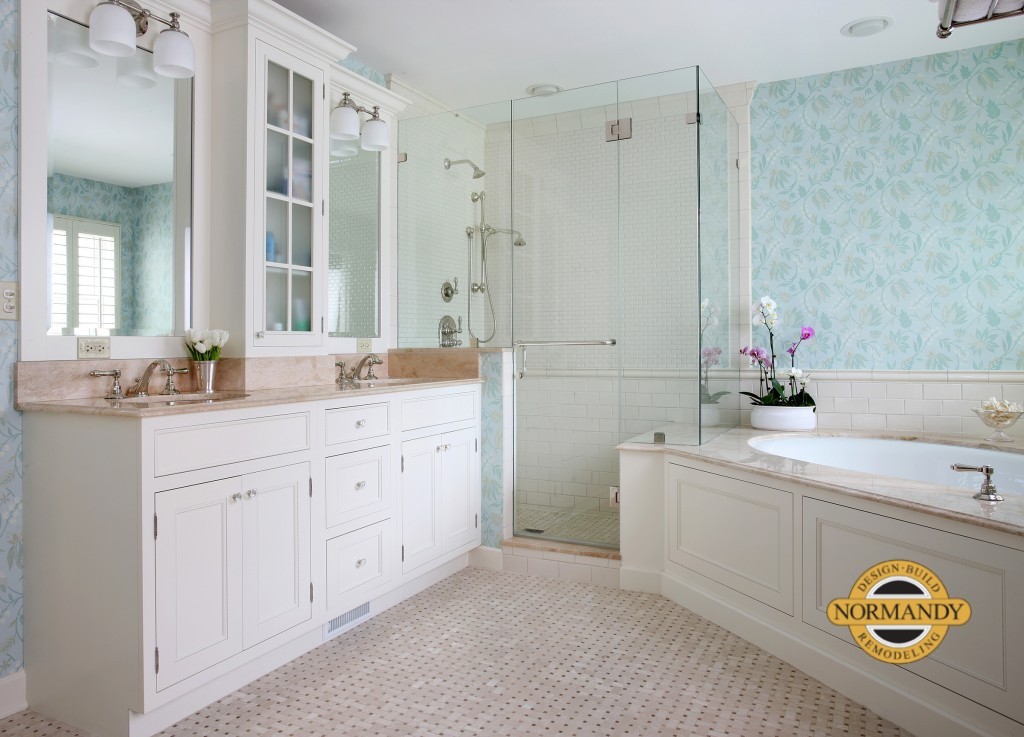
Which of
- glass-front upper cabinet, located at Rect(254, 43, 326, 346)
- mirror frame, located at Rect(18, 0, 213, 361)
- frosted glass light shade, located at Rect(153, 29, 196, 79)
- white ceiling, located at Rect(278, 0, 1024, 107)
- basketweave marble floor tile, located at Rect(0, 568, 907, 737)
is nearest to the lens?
basketweave marble floor tile, located at Rect(0, 568, 907, 737)

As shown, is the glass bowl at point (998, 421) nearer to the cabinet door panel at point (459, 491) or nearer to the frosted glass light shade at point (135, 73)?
the cabinet door panel at point (459, 491)

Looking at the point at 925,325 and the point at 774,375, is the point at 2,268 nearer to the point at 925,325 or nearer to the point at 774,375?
the point at 774,375

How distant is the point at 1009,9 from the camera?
1.98 m

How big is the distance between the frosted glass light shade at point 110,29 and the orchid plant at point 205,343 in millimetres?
942

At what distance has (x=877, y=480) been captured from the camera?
85.3 inches

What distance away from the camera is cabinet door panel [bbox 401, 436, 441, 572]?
9.21 feet

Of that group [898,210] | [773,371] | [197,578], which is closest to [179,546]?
[197,578]

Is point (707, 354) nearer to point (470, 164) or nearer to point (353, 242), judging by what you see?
point (470, 164)

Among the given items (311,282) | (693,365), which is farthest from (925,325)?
(311,282)

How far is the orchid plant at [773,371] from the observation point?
141 inches

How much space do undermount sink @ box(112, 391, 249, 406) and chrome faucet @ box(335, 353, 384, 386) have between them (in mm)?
698

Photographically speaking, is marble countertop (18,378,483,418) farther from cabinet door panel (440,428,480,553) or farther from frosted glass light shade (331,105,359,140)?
frosted glass light shade (331,105,359,140)

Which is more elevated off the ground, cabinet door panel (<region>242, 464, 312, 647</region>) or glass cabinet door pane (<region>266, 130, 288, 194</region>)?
glass cabinet door pane (<region>266, 130, 288, 194</region>)

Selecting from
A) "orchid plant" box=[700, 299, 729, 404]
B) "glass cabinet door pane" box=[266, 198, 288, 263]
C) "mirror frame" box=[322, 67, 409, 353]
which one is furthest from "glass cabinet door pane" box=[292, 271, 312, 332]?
"orchid plant" box=[700, 299, 729, 404]
